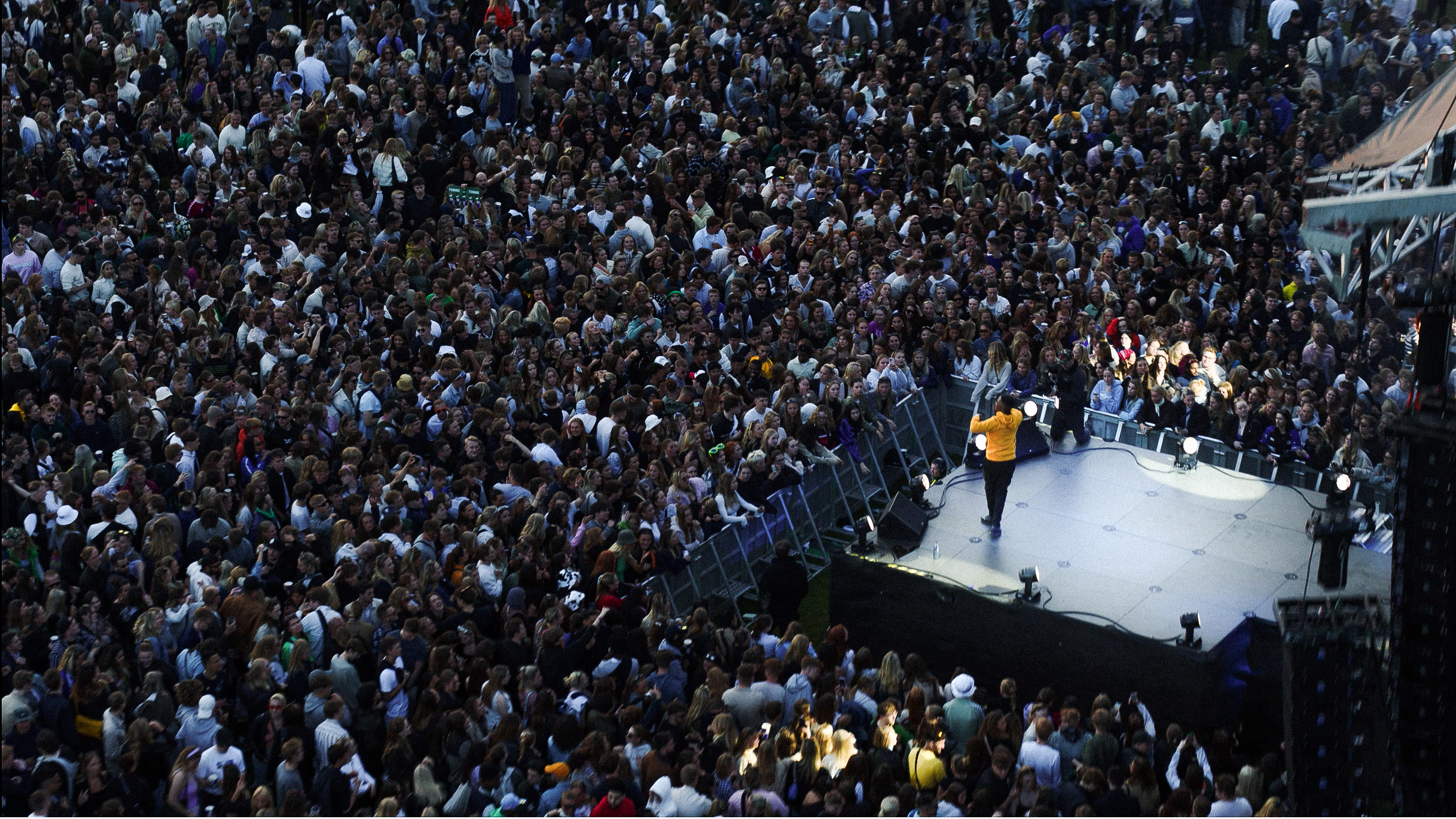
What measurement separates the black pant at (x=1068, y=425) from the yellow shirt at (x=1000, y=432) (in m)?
2.19

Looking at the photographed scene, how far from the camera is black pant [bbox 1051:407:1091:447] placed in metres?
17.3

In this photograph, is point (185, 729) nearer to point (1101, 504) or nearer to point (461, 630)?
point (461, 630)

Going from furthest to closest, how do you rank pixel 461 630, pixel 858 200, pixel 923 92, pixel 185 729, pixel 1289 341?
pixel 923 92, pixel 858 200, pixel 1289 341, pixel 461 630, pixel 185 729

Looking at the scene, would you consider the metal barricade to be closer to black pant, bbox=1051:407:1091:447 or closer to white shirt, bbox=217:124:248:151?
black pant, bbox=1051:407:1091:447

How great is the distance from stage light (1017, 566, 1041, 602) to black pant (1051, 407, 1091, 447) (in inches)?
121

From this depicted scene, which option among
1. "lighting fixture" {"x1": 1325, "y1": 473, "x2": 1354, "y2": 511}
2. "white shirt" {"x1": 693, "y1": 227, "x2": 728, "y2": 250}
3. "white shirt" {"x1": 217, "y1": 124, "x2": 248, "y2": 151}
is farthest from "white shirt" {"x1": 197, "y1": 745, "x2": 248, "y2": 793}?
"white shirt" {"x1": 217, "y1": 124, "x2": 248, "y2": 151}

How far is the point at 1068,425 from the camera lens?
17.4 meters

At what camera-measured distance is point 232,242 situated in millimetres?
18594

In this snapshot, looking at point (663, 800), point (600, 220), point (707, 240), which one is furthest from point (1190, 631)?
point (600, 220)

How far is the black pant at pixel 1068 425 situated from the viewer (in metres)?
17.3

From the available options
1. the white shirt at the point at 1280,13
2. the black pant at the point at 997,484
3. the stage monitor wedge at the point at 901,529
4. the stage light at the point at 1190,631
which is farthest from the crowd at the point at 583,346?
the black pant at the point at 997,484

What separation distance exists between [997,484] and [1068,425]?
2266 mm

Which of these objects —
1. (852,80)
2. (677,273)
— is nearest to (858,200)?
(677,273)

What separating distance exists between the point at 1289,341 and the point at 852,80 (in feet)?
27.6
